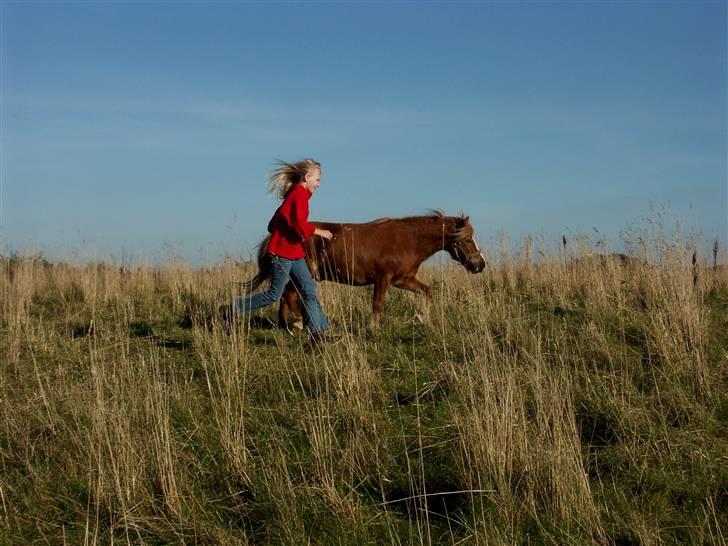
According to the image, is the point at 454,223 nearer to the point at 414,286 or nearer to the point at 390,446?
the point at 414,286

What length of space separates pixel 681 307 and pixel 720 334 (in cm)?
96

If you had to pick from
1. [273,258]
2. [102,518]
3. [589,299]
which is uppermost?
[273,258]

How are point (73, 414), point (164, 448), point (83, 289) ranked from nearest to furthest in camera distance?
point (164, 448) → point (73, 414) → point (83, 289)

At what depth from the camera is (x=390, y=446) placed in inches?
178

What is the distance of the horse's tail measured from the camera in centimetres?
801

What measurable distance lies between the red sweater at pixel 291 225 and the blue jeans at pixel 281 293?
93 millimetres

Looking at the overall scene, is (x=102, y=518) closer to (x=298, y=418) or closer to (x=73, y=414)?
(x=73, y=414)

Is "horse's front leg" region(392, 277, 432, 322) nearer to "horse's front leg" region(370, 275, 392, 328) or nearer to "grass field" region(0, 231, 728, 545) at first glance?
"horse's front leg" region(370, 275, 392, 328)

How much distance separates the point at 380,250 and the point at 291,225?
235cm

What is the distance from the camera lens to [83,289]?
38.4 ft

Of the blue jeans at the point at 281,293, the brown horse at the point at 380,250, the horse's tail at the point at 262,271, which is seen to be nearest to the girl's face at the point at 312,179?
the blue jeans at the point at 281,293

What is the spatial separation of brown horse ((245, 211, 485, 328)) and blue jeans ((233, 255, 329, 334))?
4.24ft

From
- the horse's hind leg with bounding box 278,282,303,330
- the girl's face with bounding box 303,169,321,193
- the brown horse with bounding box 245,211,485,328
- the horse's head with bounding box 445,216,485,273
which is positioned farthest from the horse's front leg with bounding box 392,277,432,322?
the girl's face with bounding box 303,169,321,193

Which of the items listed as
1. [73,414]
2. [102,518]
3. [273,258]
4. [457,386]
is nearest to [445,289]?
[273,258]
